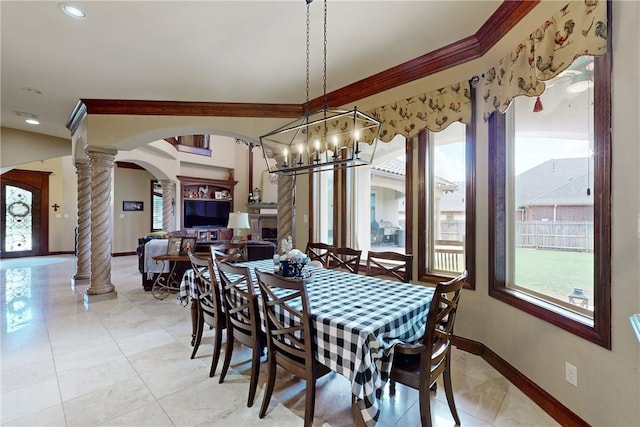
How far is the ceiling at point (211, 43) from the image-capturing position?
7.23ft

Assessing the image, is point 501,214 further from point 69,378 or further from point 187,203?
point 187,203

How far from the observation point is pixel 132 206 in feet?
29.6

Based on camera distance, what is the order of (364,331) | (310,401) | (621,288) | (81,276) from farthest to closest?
(81,276), (310,401), (621,288), (364,331)

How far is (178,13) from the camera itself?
2248 mm

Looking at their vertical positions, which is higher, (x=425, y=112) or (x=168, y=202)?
(x=425, y=112)

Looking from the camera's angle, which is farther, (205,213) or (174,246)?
(205,213)

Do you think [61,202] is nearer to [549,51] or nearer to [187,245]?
[187,245]

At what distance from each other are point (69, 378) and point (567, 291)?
359 centimetres

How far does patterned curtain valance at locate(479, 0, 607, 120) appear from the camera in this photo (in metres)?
1.51

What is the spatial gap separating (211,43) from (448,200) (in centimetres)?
268

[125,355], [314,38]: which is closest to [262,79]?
[314,38]

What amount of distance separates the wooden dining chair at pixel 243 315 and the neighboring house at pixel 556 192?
2099 millimetres

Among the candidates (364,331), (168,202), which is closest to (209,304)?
(364,331)

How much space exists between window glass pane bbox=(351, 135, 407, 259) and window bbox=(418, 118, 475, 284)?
0.75 m
